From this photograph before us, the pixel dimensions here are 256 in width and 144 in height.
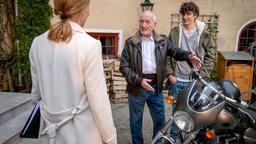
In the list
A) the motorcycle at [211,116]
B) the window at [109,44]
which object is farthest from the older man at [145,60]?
the window at [109,44]

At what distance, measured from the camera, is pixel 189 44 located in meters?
3.55

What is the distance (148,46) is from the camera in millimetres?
3223

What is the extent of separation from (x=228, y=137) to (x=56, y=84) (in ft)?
4.45

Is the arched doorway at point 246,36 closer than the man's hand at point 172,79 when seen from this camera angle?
No

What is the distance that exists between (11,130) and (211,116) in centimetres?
254

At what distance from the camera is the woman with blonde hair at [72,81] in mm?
1661

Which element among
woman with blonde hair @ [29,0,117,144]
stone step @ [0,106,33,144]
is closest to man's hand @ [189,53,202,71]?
woman with blonde hair @ [29,0,117,144]

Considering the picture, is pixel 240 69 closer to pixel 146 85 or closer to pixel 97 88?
pixel 146 85

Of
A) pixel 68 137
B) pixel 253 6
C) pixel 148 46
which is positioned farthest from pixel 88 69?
pixel 253 6

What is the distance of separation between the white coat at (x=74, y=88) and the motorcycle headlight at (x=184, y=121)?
1.65ft

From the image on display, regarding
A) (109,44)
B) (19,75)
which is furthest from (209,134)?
(109,44)

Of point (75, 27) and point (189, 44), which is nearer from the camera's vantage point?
point (75, 27)

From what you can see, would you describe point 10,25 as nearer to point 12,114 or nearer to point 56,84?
point 12,114

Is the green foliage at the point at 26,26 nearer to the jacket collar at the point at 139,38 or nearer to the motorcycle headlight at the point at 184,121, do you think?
the jacket collar at the point at 139,38
